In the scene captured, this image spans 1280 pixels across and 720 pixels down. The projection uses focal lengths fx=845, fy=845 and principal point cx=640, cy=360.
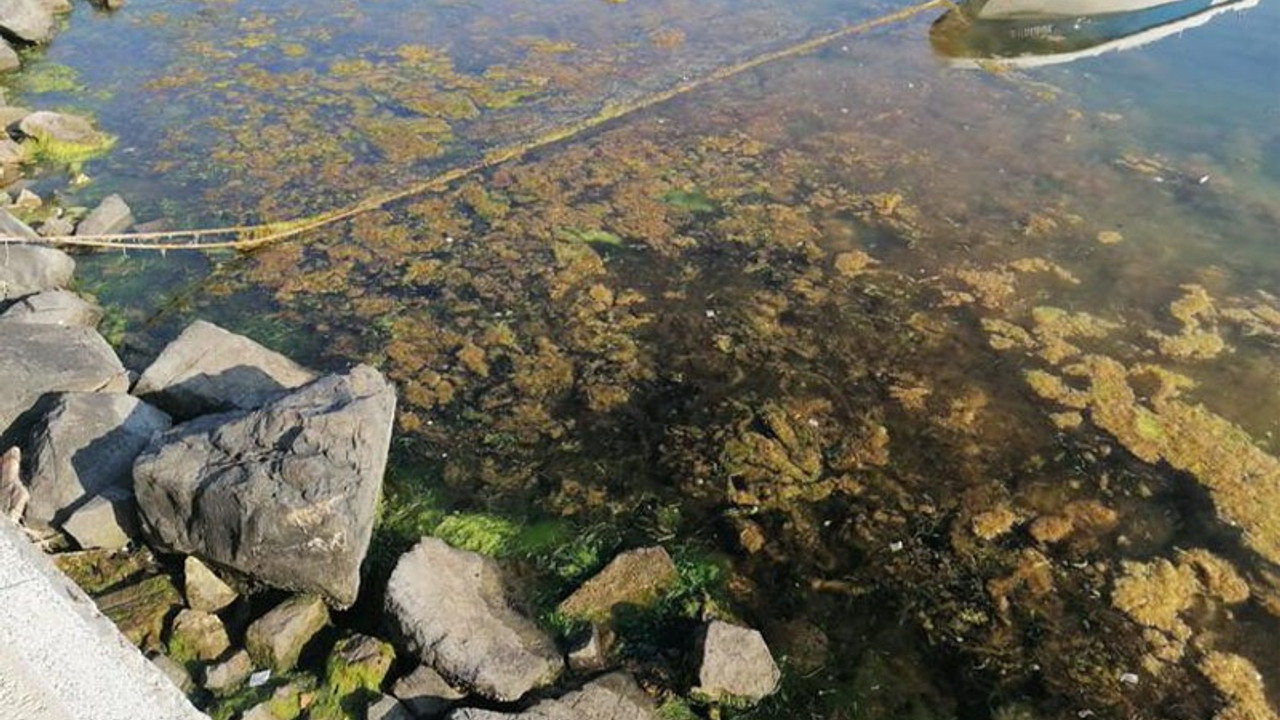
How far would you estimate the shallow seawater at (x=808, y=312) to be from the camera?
166 inches

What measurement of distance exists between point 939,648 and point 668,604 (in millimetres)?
1301

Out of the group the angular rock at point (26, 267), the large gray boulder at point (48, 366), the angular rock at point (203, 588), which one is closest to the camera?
the angular rock at point (203, 588)

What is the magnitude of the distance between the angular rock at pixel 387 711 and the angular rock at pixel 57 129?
7320 mm

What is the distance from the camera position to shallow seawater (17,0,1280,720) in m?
4.23

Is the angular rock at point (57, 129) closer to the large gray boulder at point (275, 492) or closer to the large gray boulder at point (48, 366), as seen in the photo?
the large gray boulder at point (48, 366)

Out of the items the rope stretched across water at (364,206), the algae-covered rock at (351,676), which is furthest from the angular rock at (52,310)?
the algae-covered rock at (351,676)

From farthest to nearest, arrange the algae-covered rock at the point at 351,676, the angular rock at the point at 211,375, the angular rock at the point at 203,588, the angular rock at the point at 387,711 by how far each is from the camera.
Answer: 1. the angular rock at the point at 211,375
2. the angular rock at the point at 203,588
3. the algae-covered rock at the point at 351,676
4. the angular rock at the point at 387,711

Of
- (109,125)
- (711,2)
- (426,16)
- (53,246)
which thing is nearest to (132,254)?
(53,246)

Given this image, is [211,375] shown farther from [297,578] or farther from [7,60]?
[7,60]

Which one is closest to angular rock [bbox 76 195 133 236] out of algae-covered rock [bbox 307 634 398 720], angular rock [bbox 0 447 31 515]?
angular rock [bbox 0 447 31 515]

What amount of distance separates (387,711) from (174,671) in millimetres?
991

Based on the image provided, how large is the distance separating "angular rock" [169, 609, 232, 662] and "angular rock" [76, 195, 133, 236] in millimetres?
4408

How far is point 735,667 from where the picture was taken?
3717mm

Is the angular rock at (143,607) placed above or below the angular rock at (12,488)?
below
